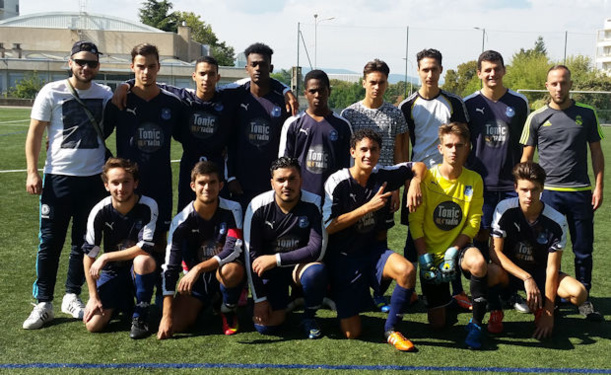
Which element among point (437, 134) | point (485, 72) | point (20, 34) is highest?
point (20, 34)

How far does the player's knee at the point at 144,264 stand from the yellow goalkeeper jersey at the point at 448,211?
6.04ft

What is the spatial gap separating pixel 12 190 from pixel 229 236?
626 centimetres

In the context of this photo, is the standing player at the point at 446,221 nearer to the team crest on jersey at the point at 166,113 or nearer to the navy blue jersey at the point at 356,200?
the navy blue jersey at the point at 356,200

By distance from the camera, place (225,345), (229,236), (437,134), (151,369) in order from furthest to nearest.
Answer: (437,134) < (229,236) < (225,345) < (151,369)

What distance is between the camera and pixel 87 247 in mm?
4160

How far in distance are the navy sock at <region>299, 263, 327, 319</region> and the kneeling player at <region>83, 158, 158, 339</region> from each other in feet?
3.38

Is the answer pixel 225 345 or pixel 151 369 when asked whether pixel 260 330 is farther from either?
pixel 151 369

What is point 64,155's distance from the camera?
4.34 metres

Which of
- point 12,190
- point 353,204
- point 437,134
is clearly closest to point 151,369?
point 353,204

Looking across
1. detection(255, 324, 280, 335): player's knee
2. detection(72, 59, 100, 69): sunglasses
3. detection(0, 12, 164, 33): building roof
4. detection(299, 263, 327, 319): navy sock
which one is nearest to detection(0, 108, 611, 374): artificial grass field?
detection(255, 324, 280, 335): player's knee

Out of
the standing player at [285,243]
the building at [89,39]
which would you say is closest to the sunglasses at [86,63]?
the standing player at [285,243]

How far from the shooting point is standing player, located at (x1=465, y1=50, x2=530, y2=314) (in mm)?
4762

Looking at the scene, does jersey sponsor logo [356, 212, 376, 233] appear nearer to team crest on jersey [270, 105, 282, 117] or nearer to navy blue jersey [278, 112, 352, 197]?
navy blue jersey [278, 112, 352, 197]

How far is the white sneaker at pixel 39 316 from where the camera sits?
13.4 ft
